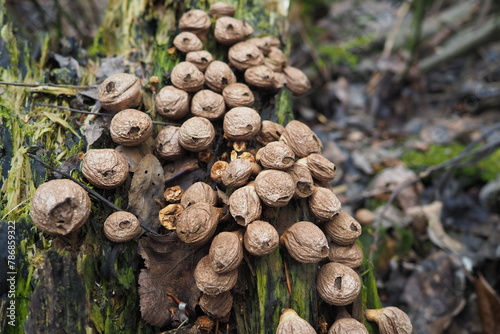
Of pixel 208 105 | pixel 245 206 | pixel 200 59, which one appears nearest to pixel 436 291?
pixel 245 206

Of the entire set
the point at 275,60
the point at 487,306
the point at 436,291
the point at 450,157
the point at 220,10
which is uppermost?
the point at 220,10

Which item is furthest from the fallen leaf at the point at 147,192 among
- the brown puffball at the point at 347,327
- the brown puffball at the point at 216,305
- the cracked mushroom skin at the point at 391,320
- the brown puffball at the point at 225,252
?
the cracked mushroom skin at the point at 391,320

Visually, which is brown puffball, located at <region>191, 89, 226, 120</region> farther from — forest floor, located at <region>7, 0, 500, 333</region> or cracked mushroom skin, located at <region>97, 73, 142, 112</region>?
forest floor, located at <region>7, 0, 500, 333</region>

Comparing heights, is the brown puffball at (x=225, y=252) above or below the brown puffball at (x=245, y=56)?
below

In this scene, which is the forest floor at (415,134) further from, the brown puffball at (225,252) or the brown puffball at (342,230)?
the brown puffball at (225,252)

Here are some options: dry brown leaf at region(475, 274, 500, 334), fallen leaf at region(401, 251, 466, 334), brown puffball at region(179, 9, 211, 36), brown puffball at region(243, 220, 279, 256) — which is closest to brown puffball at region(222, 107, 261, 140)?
brown puffball at region(243, 220, 279, 256)

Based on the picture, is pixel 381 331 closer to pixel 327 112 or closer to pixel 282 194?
pixel 282 194

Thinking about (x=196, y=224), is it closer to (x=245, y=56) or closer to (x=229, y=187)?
(x=229, y=187)

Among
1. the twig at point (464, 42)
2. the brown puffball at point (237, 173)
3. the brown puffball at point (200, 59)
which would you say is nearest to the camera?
the brown puffball at point (237, 173)
